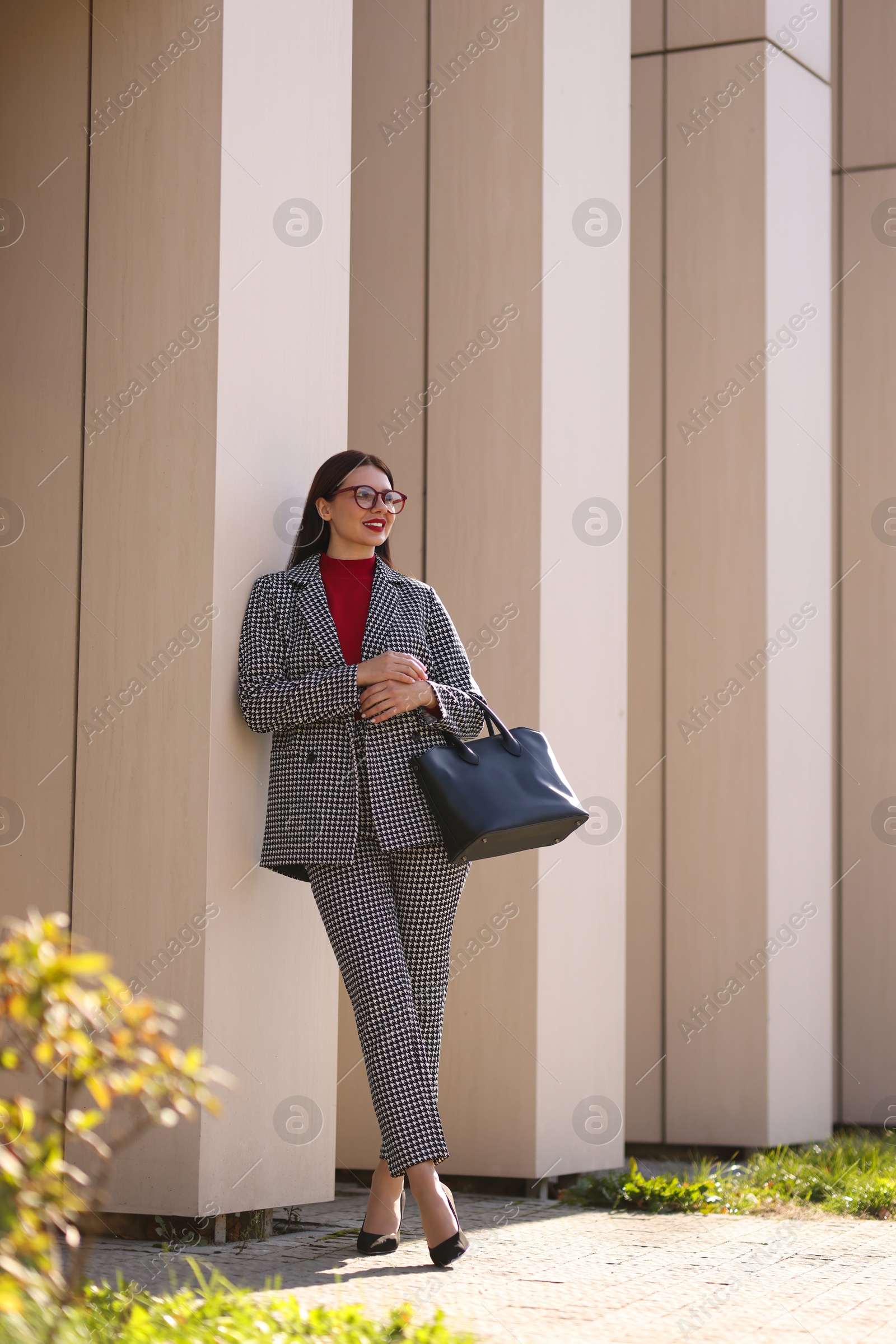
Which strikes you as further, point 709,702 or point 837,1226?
point 709,702

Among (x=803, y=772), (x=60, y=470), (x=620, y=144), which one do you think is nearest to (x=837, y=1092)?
(x=803, y=772)

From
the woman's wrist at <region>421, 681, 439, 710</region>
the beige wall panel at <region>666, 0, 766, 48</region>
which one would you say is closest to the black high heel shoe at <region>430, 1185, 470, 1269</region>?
the woman's wrist at <region>421, 681, 439, 710</region>

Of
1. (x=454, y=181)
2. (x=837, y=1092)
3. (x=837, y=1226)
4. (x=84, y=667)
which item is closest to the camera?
(x=84, y=667)

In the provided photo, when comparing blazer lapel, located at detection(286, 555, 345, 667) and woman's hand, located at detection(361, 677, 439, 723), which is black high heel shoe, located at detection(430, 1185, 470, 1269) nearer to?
woman's hand, located at detection(361, 677, 439, 723)

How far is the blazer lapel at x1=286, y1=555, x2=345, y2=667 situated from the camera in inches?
150

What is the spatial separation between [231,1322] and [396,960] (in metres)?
1.22

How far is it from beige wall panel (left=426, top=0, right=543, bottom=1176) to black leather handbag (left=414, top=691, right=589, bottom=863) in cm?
132

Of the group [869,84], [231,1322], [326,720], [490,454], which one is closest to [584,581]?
[490,454]

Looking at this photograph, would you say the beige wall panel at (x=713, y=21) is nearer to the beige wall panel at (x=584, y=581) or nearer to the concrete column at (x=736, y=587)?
the concrete column at (x=736, y=587)

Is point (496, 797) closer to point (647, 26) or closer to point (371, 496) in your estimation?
point (371, 496)

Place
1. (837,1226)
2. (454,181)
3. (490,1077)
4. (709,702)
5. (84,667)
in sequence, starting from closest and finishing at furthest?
(84,667)
(837,1226)
(490,1077)
(454,181)
(709,702)

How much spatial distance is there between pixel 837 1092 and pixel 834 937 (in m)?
0.70

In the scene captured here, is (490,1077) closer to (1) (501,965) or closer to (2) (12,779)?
(1) (501,965)

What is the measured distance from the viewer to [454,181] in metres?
5.30
